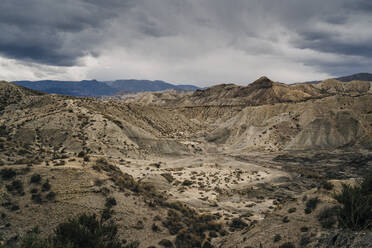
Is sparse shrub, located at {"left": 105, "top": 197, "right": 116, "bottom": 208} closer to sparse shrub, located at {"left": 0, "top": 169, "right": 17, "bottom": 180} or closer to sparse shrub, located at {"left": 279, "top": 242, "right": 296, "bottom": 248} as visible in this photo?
sparse shrub, located at {"left": 0, "top": 169, "right": 17, "bottom": 180}

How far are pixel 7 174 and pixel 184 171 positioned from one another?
25.2 m

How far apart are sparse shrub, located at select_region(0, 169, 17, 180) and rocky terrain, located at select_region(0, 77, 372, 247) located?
61mm

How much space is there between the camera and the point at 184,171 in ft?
120

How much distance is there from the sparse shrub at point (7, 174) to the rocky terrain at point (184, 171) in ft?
0.20

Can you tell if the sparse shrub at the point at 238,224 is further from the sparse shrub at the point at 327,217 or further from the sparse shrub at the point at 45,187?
the sparse shrub at the point at 45,187

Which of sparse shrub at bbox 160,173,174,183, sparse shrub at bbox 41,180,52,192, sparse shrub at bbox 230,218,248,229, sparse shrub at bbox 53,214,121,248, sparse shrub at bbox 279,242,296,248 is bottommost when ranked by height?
sparse shrub at bbox 160,173,174,183

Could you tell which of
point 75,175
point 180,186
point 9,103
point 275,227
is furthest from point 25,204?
point 9,103

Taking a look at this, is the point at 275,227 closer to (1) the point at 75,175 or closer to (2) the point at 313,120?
(1) the point at 75,175

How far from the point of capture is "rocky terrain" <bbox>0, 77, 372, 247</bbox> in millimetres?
12766

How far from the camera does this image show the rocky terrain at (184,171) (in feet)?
41.9

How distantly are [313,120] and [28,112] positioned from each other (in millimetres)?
68888

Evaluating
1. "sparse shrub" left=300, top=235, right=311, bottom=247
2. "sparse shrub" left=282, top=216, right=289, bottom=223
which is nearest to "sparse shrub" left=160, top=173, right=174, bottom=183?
"sparse shrub" left=282, top=216, right=289, bottom=223

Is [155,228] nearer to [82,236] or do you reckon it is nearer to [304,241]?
[82,236]

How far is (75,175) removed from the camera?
16547 millimetres
